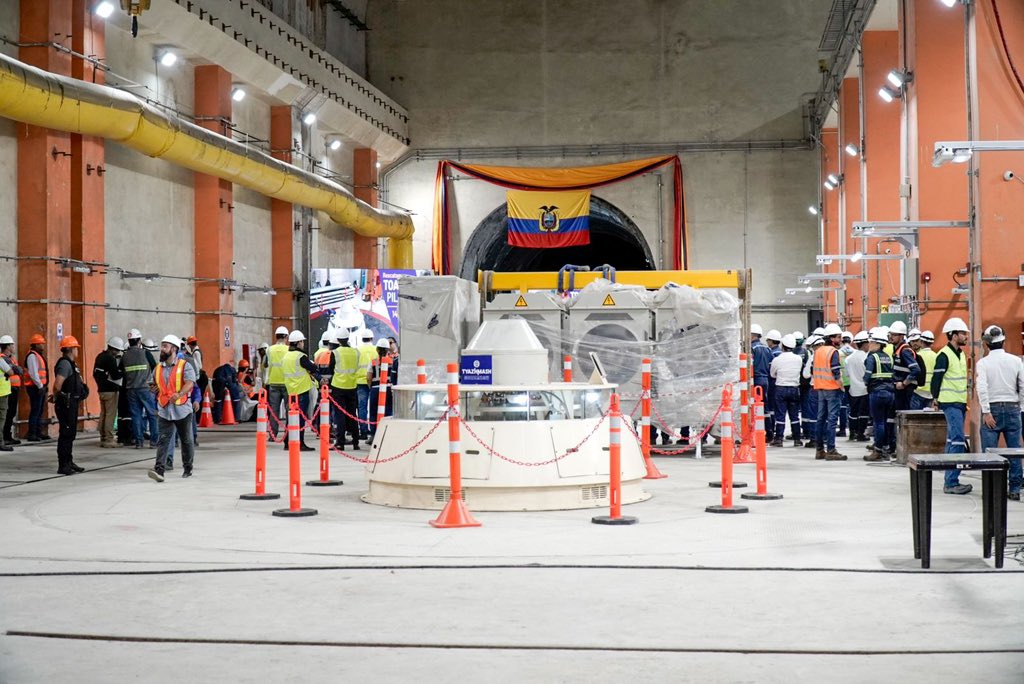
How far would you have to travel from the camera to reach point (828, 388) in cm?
1647

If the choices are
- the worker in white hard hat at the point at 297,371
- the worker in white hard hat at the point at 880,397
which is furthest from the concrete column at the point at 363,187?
the worker in white hard hat at the point at 880,397

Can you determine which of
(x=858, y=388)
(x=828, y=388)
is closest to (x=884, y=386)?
(x=828, y=388)

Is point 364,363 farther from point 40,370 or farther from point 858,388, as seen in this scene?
point 858,388

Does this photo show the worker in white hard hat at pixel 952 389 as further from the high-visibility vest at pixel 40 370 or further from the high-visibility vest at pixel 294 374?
the high-visibility vest at pixel 40 370

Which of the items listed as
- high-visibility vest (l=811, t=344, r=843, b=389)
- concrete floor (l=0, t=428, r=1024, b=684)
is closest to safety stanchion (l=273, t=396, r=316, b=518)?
concrete floor (l=0, t=428, r=1024, b=684)

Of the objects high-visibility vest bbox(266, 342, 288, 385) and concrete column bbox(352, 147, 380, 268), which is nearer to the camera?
high-visibility vest bbox(266, 342, 288, 385)

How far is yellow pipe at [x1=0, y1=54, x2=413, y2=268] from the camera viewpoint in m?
18.2

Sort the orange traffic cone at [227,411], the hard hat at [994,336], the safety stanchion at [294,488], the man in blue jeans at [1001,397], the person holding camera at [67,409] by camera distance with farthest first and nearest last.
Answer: the orange traffic cone at [227,411] < the person holding camera at [67,409] < the hard hat at [994,336] < the man in blue jeans at [1001,397] < the safety stanchion at [294,488]

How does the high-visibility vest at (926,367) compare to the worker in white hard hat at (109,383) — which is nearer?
the high-visibility vest at (926,367)

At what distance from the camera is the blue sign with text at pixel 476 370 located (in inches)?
485

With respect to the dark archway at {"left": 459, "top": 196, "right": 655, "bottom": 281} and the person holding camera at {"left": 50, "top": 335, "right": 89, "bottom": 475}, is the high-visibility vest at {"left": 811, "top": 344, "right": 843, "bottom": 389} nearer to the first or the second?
the person holding camera at {"left": 50, "top": 335, "right": 89, "bottom": 475}

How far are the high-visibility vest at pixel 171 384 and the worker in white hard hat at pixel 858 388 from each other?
9.74 metres

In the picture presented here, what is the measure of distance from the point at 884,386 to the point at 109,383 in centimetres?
1194

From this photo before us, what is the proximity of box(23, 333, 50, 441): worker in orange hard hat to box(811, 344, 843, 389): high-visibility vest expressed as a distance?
12218 millimetres
